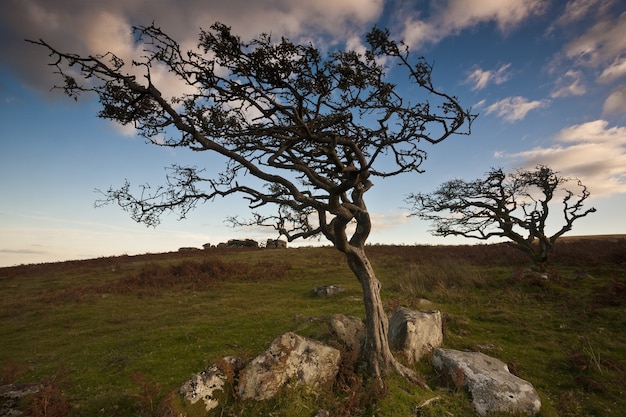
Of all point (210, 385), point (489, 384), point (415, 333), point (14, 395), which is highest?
point (415, 333)

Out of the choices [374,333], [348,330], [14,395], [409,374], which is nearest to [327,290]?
[348,330]

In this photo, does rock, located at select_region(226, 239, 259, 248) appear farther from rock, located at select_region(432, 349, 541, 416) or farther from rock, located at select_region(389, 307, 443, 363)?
rock, located at select_region(432, 349, 541, 416)

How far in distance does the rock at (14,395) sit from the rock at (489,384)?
1161 centimetres

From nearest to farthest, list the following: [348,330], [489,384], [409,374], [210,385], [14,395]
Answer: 1. [210,385]
2. [14,395]
3. [489,384]
4. [409,374]
5. [348,330]

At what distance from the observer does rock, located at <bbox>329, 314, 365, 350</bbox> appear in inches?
463

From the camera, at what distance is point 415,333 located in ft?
40.3

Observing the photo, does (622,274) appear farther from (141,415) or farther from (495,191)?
(141,415)

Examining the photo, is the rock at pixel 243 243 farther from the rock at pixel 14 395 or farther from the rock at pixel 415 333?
the rock at pixel 14 395

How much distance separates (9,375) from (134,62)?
33.3 ft

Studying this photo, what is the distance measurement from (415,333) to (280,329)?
5.76 metres

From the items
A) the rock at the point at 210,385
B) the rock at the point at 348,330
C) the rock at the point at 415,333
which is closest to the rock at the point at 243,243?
the rock at the point at 348,330

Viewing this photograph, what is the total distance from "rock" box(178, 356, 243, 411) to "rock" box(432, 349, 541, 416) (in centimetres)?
638

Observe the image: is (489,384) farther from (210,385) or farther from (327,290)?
(327,290)

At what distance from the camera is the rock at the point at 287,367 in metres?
8.77
